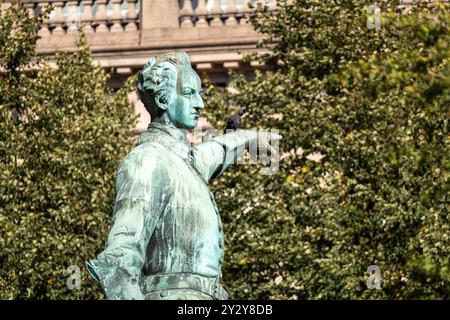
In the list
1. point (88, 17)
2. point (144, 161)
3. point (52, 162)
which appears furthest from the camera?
point (88, 17)

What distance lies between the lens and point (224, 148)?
44.0 feet

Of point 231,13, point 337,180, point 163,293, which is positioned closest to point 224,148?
point 163,293

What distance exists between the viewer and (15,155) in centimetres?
3766

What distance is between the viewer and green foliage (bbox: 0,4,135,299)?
35.9 meters

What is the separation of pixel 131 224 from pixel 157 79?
988 mm

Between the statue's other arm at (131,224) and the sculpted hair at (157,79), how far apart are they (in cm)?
42

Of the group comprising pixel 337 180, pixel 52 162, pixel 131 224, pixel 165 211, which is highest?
pixel 52 162

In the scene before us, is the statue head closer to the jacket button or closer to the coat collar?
the coat collar

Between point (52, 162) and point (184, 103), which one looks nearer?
point (184, 103)

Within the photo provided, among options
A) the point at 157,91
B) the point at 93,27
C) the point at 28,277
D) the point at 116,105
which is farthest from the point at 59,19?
the point at 157,91

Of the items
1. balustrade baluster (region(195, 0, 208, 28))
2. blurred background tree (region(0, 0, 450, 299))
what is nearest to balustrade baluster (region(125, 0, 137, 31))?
balustrade baluster (region(195, 0, 208, 28))

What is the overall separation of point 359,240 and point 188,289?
76.4ft

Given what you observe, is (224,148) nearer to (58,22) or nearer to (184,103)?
(184,103)

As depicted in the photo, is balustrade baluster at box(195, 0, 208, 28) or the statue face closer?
the statue face
